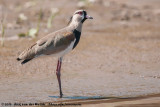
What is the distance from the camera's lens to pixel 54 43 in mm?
8047

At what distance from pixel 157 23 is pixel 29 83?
26.4 ft

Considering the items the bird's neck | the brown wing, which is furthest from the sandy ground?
the bird's neck

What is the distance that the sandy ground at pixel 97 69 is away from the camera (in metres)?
7.86

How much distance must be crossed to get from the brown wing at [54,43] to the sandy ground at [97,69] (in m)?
0.79

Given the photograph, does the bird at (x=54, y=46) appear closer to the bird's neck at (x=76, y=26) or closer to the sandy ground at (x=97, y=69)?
the bird's neck at (x=76, y=26)

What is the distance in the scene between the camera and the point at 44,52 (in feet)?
26.3

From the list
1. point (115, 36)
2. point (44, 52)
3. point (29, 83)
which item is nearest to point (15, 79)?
→ point (29, 83)

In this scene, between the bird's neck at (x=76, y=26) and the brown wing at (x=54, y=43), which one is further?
the bird's neck at (x=76, y=26)

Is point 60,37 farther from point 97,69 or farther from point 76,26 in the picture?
point 97,69

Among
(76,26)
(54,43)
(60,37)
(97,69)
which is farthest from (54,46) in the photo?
(97,69)

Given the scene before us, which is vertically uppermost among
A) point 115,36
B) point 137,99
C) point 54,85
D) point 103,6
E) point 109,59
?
point 103,6

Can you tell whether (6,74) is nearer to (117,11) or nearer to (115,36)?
(115,36)

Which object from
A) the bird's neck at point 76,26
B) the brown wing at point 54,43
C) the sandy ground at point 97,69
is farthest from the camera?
the bird's neck at point 76,26

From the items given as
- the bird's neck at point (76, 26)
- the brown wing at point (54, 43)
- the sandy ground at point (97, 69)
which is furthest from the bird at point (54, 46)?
the sandy ground at point (97, 69)
